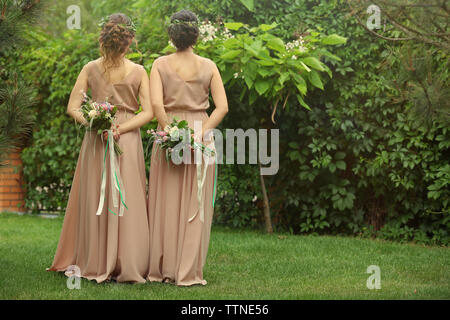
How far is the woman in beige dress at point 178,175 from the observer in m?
5.07

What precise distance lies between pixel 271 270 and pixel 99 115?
7.16ft

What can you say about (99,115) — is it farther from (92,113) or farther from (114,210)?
(114,210)

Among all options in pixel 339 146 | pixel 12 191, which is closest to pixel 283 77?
pixel 339 146

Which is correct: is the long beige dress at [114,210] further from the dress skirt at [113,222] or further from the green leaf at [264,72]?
the green leaf at [264,72]

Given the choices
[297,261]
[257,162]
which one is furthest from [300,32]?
[297,261]

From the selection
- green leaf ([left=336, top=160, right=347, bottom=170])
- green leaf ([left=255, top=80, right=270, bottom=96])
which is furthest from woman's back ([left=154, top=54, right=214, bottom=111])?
green leaf ([left=336, top=160, right=347, bottom=170])

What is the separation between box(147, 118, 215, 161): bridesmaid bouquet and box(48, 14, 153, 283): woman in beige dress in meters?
0.22

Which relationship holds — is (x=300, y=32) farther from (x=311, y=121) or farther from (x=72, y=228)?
(x=72, y=228)

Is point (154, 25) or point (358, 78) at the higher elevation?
point (154, 25)

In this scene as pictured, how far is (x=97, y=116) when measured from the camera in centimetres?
491

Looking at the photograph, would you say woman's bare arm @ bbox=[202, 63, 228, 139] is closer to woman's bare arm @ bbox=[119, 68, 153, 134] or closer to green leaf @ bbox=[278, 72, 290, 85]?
woman's bare arm @ bbox=[119, 68, 153, 134]

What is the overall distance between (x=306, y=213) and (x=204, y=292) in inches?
162

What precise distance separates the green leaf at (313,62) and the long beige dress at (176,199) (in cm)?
222

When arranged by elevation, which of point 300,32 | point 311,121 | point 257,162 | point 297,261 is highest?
point 300,32
